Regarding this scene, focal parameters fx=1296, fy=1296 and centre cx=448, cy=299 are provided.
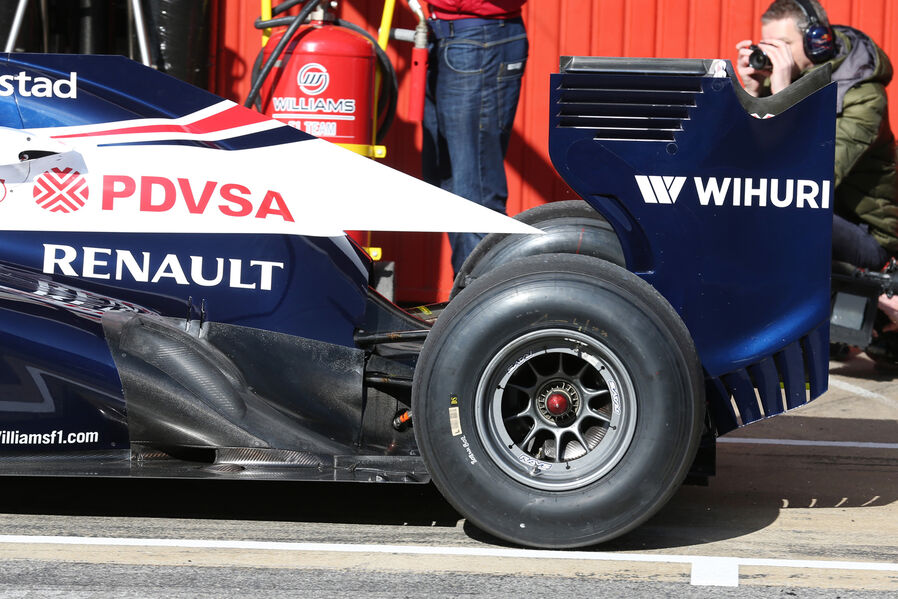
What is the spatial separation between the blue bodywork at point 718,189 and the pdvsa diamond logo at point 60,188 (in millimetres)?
1491

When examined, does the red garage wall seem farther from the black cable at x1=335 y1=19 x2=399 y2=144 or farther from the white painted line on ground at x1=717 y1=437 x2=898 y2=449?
the white painted line on ground at x1=717 y1=437 x2=898 y2=449

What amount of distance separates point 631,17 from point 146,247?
15.8 ft

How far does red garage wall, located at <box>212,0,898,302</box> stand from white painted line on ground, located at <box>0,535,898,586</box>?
4543mm

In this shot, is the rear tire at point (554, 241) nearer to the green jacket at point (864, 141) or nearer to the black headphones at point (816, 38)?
the black headphones at point (816, 38)

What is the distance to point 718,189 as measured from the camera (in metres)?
3.93

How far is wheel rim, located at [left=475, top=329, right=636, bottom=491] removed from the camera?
3.75 meters

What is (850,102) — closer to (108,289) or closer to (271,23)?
(271,23)

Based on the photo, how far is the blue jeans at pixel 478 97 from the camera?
7102 millimetres

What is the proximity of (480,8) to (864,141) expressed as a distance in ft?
7.10

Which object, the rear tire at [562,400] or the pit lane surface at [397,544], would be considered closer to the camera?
the pit lane surface at [397,544]

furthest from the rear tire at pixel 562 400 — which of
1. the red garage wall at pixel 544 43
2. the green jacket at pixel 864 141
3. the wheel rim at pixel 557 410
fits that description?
the red garage wall at pixel 544 43

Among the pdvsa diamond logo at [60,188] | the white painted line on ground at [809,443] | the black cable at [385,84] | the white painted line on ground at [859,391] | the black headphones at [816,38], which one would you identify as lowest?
the white painted line on ground at [859,391]

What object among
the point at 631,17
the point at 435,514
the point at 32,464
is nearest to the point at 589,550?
the point at 435,514

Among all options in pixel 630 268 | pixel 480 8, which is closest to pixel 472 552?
pixel 630 268
